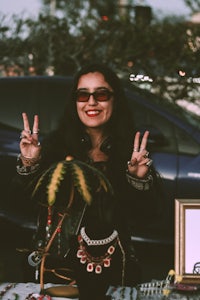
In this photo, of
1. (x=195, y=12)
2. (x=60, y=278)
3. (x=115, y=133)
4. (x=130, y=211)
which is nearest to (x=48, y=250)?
(x=60, y=278)

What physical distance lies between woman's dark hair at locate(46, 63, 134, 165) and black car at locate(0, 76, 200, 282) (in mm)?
2080

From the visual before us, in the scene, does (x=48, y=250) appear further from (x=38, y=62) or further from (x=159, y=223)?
(x=38, y=62)

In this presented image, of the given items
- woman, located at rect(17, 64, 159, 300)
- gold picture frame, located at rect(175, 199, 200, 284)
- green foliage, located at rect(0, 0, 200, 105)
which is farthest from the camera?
green foliage, located at rect(0, 0, 200, 105)

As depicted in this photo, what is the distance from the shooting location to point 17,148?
4.82 meters

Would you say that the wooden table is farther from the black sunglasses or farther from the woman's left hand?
the black sunglasses

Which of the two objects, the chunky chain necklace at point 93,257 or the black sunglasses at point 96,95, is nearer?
the chunky chain necklace at point 93,257

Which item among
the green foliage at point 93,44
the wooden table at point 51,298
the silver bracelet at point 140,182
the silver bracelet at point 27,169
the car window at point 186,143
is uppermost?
the green foliage at point 93,44

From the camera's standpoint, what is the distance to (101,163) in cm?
251

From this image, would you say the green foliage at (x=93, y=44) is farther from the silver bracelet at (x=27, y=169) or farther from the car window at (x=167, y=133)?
the silver bracelet at (x=27, y=169)

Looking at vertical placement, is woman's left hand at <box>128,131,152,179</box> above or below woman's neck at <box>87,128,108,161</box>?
below

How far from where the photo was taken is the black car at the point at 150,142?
482 cm

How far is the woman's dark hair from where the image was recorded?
2.63 meters

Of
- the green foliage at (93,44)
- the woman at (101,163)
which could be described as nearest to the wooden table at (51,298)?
the woman at (101,163)

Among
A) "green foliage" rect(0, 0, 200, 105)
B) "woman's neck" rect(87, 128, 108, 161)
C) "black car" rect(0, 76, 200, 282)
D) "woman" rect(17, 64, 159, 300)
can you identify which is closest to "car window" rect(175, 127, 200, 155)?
"black car" rect(0, 76, 200, 282)
